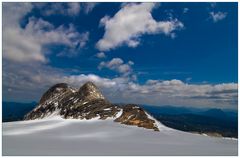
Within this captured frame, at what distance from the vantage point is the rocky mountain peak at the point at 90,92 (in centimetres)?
5293

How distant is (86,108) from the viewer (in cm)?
4428

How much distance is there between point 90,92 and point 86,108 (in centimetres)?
985

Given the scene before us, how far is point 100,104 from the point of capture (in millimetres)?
44219

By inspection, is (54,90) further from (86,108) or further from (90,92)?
(86,108)

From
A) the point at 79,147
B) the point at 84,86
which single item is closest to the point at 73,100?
the point at 84,86

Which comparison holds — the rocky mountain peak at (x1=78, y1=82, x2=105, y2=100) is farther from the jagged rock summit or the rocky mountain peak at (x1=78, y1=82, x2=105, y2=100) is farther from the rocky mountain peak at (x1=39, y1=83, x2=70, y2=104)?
the rocky mountain peak at (x1=39, y1=83, x2=70, y2=104)

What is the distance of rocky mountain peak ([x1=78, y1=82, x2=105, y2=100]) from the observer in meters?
52.9

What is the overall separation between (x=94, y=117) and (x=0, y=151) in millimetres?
22500

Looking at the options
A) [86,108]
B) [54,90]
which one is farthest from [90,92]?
[54,90]

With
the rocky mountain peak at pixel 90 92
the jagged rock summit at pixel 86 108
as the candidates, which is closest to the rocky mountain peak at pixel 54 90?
the jagged rock summit at pixel 86 108

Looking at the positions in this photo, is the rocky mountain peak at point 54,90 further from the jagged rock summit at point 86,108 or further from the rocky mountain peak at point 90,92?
the rocky mountain peak at point 90,92

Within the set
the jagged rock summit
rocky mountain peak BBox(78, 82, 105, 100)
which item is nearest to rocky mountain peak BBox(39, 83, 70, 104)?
the jagged rock summit

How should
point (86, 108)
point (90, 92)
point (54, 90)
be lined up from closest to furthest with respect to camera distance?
point (86, 108), point (90, 92), point (54, 90)

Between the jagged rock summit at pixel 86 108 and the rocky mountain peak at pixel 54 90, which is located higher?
the rocky mountain peak at pixel 54 90
